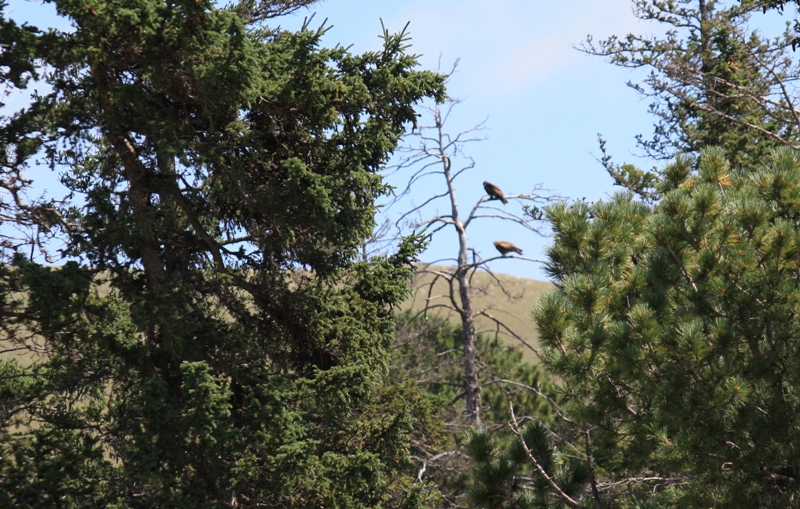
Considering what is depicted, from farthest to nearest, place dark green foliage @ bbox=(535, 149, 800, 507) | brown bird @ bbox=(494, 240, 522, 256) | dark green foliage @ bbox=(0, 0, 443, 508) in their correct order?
1. brown bird @ bbox=(494, 240, 522, 256)
2. dark green foliage @ bbox=(0, 0, 443, 508)
3. dark green foliage @ bbox=(535, 149, 800, 507)

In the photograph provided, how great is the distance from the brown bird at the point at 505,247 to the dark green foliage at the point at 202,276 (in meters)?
6.01

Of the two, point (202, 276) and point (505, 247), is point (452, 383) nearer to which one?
point (505, 247)

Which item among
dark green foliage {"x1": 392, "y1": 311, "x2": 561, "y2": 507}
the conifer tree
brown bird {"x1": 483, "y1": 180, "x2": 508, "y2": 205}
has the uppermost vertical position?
brown bird {"x1": 483, "y1": 180, "x2": 508, "y2": 205}

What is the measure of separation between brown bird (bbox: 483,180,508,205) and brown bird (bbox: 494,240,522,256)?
90cm

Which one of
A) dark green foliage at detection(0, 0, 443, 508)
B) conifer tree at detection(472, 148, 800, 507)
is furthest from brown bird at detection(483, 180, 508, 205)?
conifer tree at detection(472, 148, 800, 507)

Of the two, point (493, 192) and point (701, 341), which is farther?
point (493, 192)

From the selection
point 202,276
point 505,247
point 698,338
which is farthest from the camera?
point 505,247

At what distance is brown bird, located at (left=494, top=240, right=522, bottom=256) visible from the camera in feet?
56.3

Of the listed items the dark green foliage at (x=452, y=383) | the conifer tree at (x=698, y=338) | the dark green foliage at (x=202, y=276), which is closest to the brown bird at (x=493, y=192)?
the dark green foliage at (x=452, y=383)

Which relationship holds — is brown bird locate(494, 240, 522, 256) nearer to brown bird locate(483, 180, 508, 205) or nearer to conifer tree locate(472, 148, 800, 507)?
brown bird locate(483, 180, 508, 205)

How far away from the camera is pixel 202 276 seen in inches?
438

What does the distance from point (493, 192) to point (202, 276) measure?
7856 mm

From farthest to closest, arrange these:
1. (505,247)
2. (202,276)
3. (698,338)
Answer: (505,247)
(202,276)
(698,338)

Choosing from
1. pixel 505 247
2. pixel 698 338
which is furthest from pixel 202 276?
pixel 505 247
